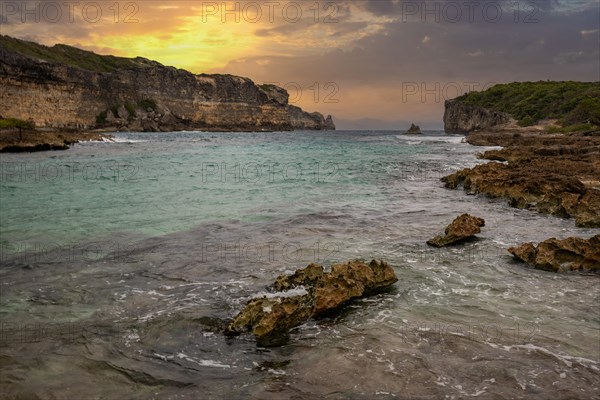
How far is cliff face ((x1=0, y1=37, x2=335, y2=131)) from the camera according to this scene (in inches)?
3688

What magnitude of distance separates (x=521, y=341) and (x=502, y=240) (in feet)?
20.7

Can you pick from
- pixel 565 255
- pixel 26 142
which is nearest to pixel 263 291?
pixel 565 255

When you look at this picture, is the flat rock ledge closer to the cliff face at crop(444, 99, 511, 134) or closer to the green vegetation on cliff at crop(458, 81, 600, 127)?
the green vegetation on cliff at crop(458, 81, 600, 127)

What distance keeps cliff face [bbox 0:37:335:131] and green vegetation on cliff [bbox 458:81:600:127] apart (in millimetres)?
100029

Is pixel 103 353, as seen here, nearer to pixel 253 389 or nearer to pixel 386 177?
pixel 253 389

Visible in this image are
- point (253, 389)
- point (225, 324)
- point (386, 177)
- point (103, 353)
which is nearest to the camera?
point (253, 389)

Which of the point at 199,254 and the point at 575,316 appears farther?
the point at 199,254

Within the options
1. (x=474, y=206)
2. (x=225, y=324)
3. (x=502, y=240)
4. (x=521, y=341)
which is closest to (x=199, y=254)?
(x=225, y=324)

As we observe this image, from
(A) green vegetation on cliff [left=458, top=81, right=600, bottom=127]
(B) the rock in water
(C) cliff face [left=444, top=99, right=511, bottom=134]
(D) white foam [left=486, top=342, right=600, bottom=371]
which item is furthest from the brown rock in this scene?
(C) cliff face [left=444, top=99, right=511, bottom=134]

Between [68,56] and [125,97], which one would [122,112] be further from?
[68,56]

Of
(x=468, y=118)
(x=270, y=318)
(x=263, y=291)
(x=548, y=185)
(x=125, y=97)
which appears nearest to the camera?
(x=270, y=318)

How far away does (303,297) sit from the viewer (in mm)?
7645

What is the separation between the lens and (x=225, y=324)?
712 centimetres

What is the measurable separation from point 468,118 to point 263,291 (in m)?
142
